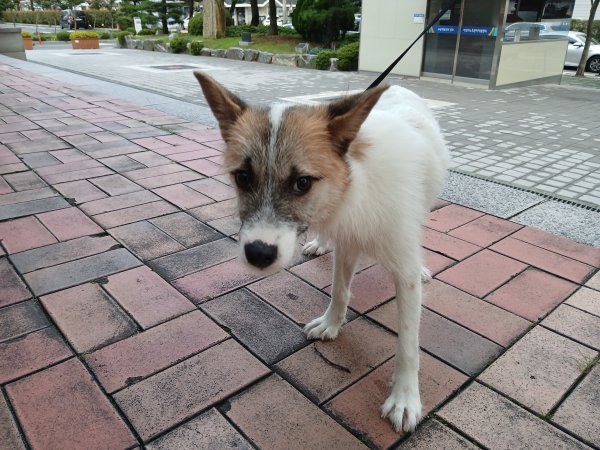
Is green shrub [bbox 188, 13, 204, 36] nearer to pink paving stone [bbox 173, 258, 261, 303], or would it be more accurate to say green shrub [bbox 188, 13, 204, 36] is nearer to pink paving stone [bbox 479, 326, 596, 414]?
pink paving stone [bbox 173, 258, 261, 303]

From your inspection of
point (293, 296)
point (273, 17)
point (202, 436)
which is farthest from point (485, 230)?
point (273, 17)

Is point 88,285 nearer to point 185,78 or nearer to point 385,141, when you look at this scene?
point 385,141

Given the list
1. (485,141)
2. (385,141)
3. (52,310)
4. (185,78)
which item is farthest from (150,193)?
(185,78)

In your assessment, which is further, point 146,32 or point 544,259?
point 146,32

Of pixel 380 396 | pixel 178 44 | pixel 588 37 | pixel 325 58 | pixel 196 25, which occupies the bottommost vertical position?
pixel 380 396

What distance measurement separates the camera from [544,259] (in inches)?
140

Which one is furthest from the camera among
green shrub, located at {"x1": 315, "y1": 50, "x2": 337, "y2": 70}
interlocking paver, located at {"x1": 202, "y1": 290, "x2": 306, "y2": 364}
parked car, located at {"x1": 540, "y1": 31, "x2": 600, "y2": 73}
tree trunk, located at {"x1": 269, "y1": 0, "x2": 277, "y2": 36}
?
tree trunk, located at {"x1": 269, "y1": 0, "x2": 277, "y2": 36}

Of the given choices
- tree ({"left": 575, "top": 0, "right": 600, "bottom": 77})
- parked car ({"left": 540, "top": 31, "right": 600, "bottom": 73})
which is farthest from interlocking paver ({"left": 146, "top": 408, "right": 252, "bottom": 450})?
parked car ({"left": 540, "top": 31, "right": 600, "bottom": 73})

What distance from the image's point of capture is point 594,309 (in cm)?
295

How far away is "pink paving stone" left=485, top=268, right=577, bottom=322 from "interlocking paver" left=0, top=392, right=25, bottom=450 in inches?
109

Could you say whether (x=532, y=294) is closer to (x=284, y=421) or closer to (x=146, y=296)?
(x=284, y=421)

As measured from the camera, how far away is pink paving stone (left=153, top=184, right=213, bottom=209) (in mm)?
4539

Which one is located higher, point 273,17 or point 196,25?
point 273,17

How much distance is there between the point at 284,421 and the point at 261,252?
0.88m
